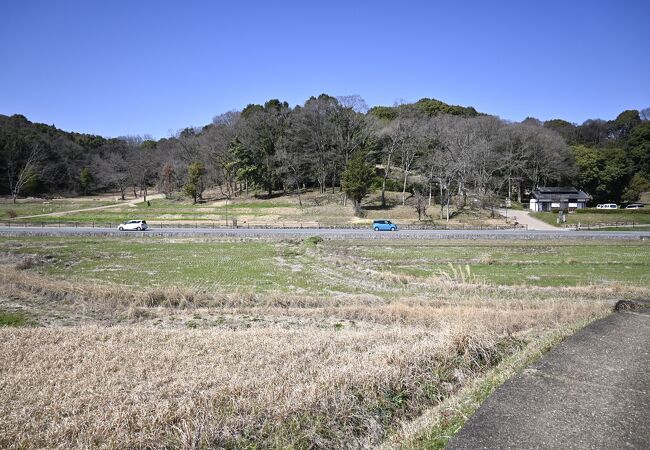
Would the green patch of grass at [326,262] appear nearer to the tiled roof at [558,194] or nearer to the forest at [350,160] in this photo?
the forest at [350,160]

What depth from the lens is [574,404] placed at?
8.51 metres

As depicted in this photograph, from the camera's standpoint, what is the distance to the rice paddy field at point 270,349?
841 cm

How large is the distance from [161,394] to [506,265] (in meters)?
29.1

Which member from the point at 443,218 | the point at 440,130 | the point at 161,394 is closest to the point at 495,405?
the point at 161,394

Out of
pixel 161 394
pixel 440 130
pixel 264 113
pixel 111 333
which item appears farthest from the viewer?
pixel 264 113

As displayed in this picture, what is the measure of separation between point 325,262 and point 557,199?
54.8 metres

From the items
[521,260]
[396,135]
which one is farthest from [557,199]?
[521,260]

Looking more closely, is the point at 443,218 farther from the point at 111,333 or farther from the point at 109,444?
the point at 109,444

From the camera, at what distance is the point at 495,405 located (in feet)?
28.0

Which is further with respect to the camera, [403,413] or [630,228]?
[630,228]

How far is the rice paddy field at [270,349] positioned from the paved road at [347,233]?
55.9ft

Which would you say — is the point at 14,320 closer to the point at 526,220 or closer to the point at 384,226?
the point at 384,226

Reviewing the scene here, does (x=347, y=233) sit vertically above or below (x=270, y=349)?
below

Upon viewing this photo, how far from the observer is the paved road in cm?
4800
